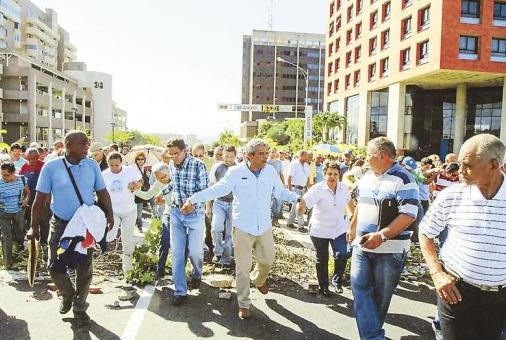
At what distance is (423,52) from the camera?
34938mm

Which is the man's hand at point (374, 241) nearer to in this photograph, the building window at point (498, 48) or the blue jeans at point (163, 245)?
the blue jeans at point (163, 245)

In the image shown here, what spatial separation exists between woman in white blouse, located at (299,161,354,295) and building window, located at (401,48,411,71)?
33.9m

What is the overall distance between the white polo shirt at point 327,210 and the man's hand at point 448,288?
3.14m

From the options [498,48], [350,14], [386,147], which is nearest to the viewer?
[386,147]

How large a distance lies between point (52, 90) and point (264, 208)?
66548 millimetres

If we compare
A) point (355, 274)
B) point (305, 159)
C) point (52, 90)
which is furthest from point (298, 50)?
point (355, 274)

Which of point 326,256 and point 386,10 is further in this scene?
point 386,10

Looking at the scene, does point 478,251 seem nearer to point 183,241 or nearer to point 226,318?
point 226,318

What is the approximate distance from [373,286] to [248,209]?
66.9 inches

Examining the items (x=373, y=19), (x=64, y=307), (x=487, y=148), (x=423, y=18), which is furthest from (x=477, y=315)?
(x=373, y=19)

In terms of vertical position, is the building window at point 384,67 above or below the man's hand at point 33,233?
above

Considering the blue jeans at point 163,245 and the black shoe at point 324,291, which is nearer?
the black shoe at point 324,291

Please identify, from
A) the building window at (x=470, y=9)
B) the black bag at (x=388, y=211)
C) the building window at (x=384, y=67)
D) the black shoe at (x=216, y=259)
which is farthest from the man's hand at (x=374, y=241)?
the building window at (x=384, y=67)

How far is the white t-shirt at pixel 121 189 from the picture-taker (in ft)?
20.7
